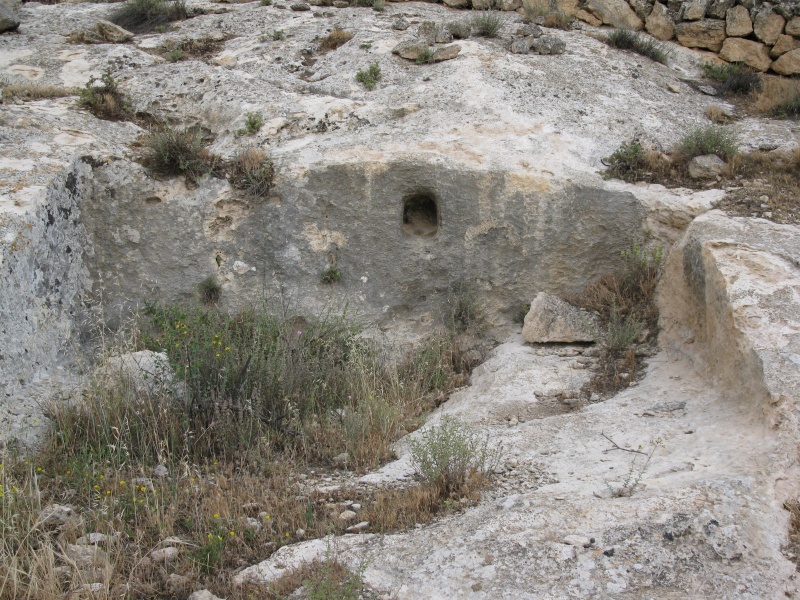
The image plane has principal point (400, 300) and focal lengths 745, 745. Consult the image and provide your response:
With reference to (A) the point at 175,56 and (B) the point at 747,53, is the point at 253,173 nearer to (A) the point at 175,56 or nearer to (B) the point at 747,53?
(A) the point at 175,56

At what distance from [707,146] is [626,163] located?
0.75m

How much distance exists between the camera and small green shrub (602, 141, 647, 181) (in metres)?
6.75

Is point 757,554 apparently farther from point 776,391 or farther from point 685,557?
point 776,391

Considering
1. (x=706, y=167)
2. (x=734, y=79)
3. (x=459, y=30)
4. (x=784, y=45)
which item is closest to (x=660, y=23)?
(x=734, y=79)

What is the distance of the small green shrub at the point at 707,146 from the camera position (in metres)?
6.81

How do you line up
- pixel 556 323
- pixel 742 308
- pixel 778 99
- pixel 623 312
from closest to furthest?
pixel 742 308, pixel 556 323, pixel 623 312, pixel 778 99

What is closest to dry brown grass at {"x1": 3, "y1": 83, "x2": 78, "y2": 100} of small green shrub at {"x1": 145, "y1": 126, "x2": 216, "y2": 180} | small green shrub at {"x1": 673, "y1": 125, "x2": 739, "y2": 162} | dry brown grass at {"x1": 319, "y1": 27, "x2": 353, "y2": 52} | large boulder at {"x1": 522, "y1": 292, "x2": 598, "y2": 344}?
small green shrub at {"x1": 145, "y1": 126, "x2": 216, "y2": 180}

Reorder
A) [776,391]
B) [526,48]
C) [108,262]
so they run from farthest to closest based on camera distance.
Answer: [526,48]
[108,262]
[776,391]

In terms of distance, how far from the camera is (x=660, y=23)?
8.98 metres

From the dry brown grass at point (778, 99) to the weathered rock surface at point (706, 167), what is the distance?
152 centimetres

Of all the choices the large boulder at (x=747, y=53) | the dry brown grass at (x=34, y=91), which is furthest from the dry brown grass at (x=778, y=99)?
the dry brown grass at (x=34, y=91)

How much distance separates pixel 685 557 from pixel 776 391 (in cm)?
137

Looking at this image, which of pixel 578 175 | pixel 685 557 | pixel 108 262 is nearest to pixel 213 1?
pixel 108 262

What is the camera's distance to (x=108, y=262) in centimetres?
639
